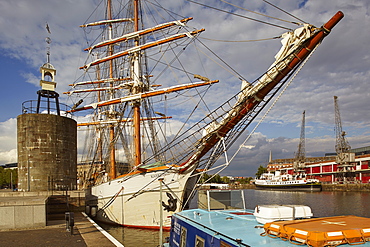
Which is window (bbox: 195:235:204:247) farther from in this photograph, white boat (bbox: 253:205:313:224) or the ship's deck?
white boat (bbox: 253:205:313:224)

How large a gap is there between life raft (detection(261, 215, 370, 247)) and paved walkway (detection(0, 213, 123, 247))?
8636mm

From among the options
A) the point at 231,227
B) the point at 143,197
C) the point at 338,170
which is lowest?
the point at 338,170

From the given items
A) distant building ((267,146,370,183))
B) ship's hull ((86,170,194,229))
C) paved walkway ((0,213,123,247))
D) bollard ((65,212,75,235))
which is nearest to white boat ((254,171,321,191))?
distant building ((267,146,370,183))

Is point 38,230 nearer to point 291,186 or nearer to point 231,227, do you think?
point 231,227

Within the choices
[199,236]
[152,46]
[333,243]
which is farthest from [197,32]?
[333,243]

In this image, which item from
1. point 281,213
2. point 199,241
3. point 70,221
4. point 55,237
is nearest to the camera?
point 281,213

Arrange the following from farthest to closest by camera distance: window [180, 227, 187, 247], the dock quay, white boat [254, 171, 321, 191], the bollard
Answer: white boat [254, 171, 321, 191] → the bollard → the dock quay → window [180, 227, 187, 247]

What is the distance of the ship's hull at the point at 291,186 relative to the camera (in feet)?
269

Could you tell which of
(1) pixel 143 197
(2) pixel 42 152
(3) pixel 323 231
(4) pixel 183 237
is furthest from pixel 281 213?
(2) pixel 42 152

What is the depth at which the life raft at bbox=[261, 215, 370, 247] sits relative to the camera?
525 centimetres

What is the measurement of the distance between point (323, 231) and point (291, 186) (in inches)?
3596

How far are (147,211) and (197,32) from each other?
15.3 m

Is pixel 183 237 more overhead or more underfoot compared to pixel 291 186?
more overhead

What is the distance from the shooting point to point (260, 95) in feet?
51.6
